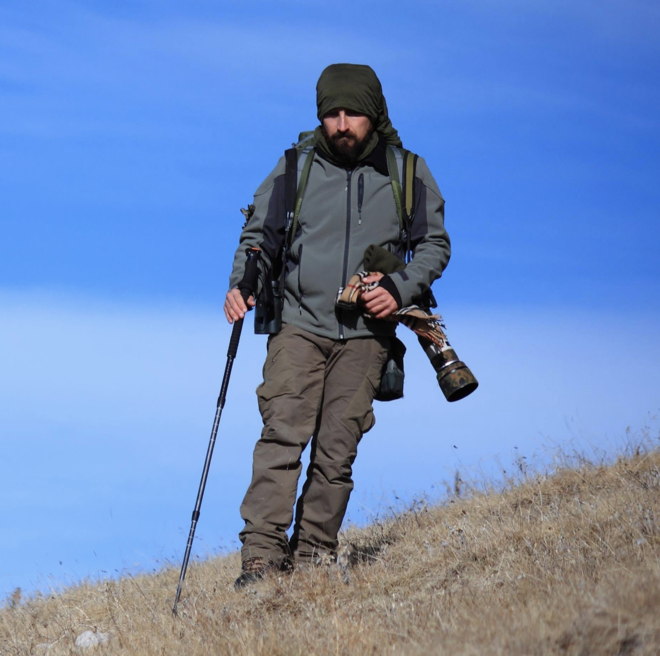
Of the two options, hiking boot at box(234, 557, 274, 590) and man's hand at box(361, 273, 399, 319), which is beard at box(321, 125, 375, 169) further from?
hiking boot at box(234, 557, 274, 590)

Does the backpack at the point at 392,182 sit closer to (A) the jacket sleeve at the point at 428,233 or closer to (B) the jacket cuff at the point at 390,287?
(A) the jacket sleeve at the point at 428,233

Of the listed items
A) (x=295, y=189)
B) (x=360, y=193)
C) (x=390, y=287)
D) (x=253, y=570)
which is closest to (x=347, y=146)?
(x=360, y=193)

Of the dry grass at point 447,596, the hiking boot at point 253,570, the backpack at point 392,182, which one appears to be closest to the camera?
the dry grass at point 447,596

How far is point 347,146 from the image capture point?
19.0 ft

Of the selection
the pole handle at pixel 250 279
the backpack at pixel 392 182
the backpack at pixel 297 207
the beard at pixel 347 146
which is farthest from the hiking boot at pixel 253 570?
the beard at pixel 347 146

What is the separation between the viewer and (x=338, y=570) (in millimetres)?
5367

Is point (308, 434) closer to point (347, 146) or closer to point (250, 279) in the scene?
point (250, 279)

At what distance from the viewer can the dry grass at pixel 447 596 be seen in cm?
336

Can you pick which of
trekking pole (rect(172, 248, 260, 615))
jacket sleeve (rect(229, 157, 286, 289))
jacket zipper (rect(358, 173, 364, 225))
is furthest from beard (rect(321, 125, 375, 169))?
trekking pole (rect(172, 248, 260, 615))

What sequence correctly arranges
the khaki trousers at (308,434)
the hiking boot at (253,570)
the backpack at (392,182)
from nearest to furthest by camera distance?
1. the hiking boot at (253,570)
2. the khaki trousers at (308,434)
3. the backpack at (392,182)

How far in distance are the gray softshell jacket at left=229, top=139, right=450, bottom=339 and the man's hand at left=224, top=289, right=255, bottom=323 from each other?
16 centimetres

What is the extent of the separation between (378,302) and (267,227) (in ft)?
3.15

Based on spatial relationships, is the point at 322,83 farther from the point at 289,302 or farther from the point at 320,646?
the point at 320,646

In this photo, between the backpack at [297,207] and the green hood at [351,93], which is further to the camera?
the backpack at [297,207]
